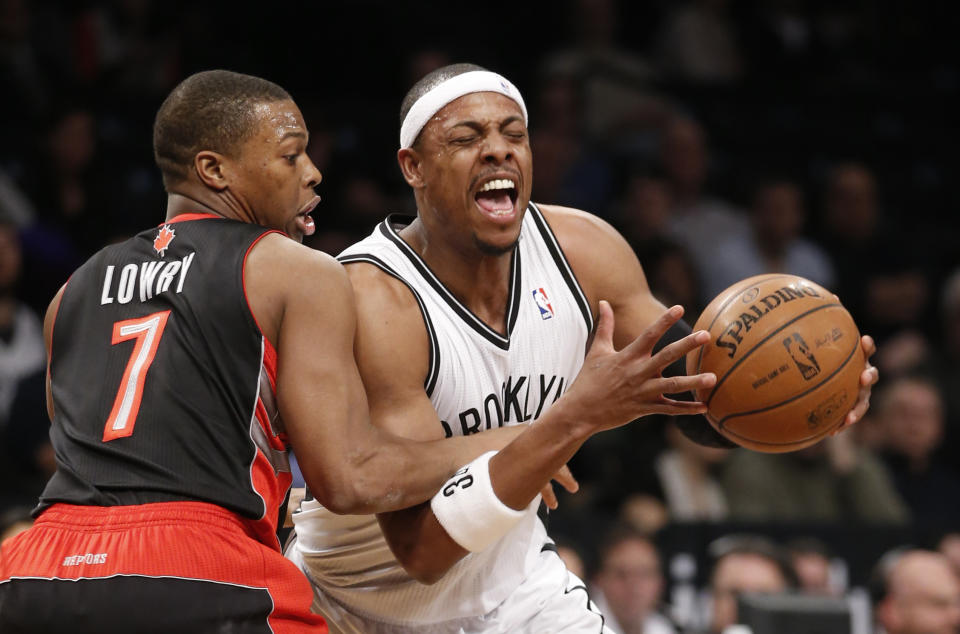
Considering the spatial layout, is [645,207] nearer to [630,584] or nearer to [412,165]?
[630,584]

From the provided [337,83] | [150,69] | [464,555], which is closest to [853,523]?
[464,555]

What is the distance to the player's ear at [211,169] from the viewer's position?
3275 millimetres

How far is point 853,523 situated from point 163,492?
4.72 meters

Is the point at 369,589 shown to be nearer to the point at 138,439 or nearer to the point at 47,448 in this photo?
the point at 138,439

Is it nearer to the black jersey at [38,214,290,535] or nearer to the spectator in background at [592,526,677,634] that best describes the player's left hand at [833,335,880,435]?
the black jersey at [38,214,290,535]

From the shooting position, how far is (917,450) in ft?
25.2

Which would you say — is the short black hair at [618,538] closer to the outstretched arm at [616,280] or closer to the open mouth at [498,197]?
the outstretched arm at [616,280]

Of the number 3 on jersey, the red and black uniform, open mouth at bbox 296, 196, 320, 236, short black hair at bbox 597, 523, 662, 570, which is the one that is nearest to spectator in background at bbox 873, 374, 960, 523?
short black hair at bbox 597, 523, 662, 570

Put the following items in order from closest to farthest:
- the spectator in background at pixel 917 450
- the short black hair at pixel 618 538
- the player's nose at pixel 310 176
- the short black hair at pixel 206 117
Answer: the short black hair at pixel 206 117 → the player's nose at pixel 310 176 → the short black hair at pixel 618 538 → the spectator in background at pixel 917 450

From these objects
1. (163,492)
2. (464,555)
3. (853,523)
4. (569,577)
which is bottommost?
(853,523)

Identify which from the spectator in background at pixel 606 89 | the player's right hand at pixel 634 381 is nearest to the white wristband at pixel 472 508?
the player's right hand at pixel 634 381

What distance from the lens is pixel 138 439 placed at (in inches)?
116

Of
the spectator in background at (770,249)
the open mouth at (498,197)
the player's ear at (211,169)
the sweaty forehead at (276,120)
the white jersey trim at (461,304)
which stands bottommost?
the spectator in background at (770,249)

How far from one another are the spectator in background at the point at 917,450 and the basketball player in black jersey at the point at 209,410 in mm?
4815
